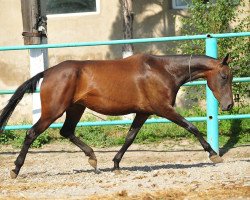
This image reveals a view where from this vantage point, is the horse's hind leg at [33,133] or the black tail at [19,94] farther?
the black tail at [19,94]

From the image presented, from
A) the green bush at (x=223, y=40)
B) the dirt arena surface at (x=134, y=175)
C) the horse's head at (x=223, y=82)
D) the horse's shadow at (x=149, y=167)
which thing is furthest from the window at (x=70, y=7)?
the horse's head at (x=223, y=82)

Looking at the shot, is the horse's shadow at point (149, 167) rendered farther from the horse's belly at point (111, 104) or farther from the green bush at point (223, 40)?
the green bush at point (223, 40)

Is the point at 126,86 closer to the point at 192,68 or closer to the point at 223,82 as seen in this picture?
the point at 192,68

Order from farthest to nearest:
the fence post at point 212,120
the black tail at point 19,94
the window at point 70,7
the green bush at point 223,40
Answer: the window at point 70,7
the green bush at point 223,40
the fence post at point 212,120
the black tail at point 19,94

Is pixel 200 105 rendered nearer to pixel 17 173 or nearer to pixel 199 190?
pixel 17 173

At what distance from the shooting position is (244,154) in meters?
9.14

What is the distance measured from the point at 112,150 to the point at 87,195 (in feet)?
11.4

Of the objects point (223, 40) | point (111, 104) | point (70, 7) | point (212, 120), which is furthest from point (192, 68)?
point (70, 7)

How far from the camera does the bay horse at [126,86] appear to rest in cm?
769

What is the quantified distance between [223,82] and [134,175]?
1535 mm

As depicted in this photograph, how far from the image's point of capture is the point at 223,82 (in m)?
7.82

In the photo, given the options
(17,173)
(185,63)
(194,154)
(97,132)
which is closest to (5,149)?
(97,132)

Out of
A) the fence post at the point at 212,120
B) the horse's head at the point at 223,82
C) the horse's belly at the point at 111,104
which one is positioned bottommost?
the fence post at the point at 212,120

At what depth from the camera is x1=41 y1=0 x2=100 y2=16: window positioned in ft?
43.5
